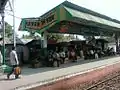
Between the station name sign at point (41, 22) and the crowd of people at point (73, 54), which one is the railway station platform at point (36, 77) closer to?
the crowd of people at point (73, 54)

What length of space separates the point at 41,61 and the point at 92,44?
44.1 ft

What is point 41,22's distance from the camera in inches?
915

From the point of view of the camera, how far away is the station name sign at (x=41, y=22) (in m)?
22.6

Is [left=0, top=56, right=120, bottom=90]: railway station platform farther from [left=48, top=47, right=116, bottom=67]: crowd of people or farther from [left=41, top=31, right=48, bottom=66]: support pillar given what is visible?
[left=41, top=31, right=48, bottom=66]: support pillar

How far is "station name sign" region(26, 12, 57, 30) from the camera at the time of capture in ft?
74.2

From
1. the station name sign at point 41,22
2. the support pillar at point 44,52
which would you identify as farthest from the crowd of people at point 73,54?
the station name sign at point 41,22

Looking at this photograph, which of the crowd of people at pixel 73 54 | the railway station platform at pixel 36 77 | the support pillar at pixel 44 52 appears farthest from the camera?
the support pillar at pixel 44 52

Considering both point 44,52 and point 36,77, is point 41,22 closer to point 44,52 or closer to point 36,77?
point 44,52

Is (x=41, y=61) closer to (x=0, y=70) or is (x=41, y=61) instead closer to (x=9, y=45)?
(x=9, y=45)

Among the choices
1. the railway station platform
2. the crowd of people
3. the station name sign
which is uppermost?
the station name sign

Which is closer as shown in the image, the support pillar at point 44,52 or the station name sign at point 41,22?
the station name sign at point 41,22

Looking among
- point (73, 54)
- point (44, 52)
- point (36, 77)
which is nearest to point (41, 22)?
point (44, 52)

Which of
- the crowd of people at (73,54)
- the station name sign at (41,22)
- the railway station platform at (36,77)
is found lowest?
the railway station platform at (36,77)

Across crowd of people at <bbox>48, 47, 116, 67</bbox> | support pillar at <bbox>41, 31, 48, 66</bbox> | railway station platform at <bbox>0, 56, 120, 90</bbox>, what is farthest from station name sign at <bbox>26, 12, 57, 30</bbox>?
railway station platform at <bbox>0, 56, 120, 90</bbox>
